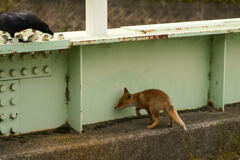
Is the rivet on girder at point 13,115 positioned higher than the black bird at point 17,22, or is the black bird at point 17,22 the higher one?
the black bird at point 17,22

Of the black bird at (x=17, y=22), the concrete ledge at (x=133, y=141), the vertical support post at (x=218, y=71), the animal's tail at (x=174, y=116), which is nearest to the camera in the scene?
the black bird at (x=17, y=22)

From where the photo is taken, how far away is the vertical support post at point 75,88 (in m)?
5.68

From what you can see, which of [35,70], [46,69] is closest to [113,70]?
[46,69]

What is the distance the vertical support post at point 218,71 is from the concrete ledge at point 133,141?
18 cm

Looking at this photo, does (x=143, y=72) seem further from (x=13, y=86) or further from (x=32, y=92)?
(x=13, y=86)

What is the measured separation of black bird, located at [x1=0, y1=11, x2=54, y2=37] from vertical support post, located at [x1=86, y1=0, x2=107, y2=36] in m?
0.75

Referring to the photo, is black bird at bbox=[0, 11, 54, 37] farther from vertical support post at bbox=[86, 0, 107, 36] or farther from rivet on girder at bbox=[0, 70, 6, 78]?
vertical support post at bbox=[86, 0, 107, 36]

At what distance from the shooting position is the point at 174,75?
21.7 feet

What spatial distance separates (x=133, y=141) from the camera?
580 centimetres

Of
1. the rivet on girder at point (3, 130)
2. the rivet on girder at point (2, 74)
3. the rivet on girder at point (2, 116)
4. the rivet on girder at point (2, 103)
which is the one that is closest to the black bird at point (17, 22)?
the rivet on girder at point (2, 74)

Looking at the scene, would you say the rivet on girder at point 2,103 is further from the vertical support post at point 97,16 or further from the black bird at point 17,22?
the vertical support post at point 97,16

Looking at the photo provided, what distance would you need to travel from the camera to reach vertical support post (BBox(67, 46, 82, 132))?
18.6ft

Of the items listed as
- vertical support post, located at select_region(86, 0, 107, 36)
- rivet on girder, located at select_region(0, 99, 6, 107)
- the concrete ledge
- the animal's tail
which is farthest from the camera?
the animal's tail

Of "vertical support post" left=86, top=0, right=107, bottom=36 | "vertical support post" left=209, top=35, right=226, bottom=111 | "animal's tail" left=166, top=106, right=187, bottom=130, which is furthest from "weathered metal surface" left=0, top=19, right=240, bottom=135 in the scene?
"animal's tail" left=166, top=106, right=187, bottom=130
